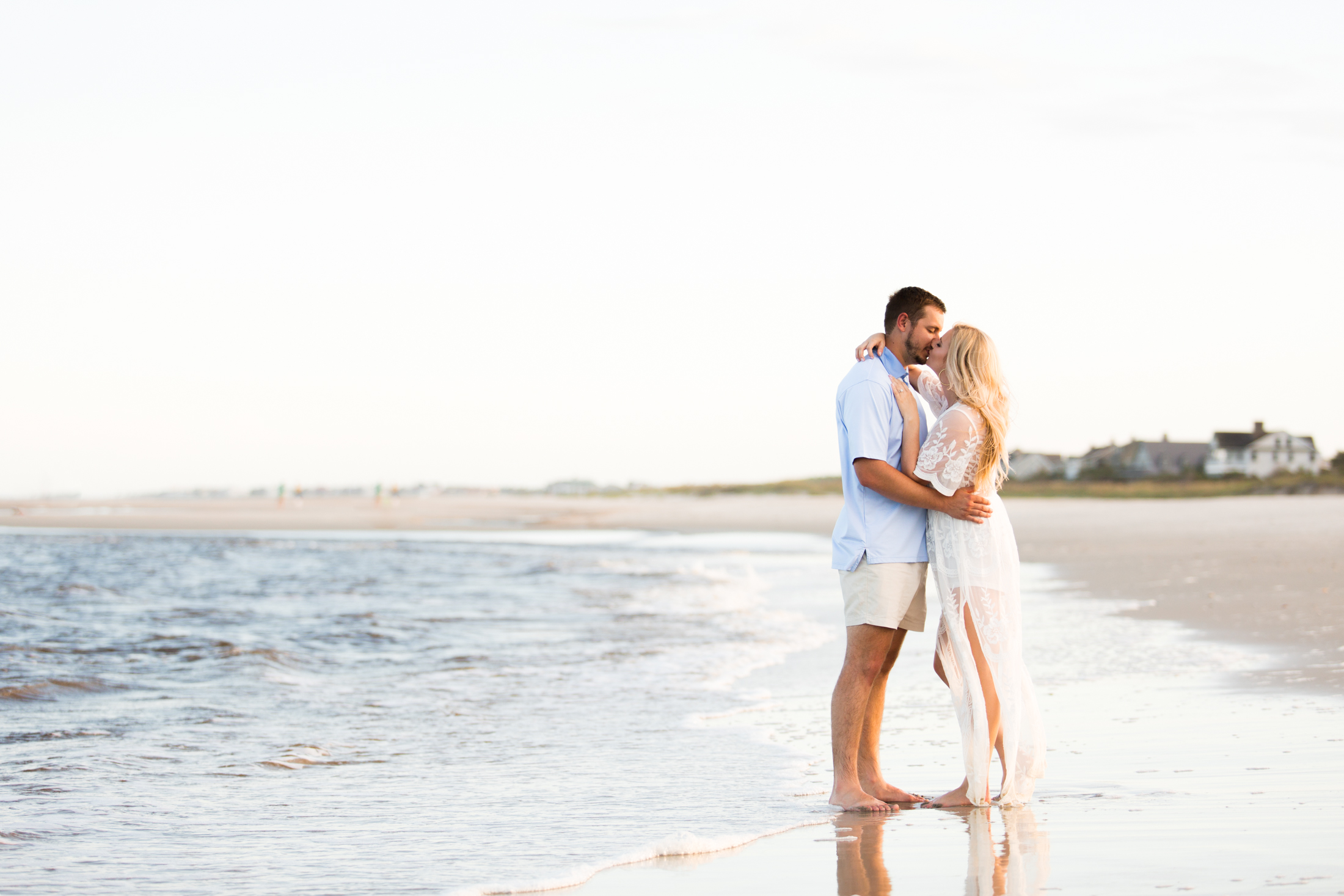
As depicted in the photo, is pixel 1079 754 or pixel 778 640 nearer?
pixel 1079 754

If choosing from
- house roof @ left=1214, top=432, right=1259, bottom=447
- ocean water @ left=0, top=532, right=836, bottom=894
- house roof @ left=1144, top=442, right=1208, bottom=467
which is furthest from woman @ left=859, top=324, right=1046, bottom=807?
house roof @ left=1144, top=442, right=1208, bottom=467

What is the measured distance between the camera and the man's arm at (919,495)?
3.62m

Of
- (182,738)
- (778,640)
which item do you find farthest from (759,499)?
(182,738)

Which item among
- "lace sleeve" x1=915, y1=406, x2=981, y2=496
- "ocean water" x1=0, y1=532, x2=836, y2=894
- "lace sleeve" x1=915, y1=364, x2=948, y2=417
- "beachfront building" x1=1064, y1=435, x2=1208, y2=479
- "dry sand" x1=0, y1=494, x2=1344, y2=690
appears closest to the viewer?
A: "ocean water" x1=0, y1=532, x2=836, y2=894

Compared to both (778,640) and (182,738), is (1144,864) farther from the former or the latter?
(778,640)

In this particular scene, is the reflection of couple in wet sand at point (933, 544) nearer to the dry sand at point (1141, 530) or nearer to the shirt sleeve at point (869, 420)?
the shirt sleeve at point (869, 420)

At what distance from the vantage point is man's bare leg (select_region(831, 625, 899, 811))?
377 cm

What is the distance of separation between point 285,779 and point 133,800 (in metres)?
0.56

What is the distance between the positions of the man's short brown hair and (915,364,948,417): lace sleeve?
18 centimetres

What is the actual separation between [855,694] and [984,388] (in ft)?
3.56

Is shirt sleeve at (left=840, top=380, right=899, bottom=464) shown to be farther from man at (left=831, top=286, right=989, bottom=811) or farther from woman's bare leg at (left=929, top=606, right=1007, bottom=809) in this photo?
woman's bare leg at (left=929, top=606, right=1007, bottom=809)

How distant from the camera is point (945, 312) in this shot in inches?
153

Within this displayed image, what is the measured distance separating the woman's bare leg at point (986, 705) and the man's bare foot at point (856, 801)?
18 centimetres

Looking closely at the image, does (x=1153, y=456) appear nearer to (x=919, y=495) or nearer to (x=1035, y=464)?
(x=1035, y=464)
